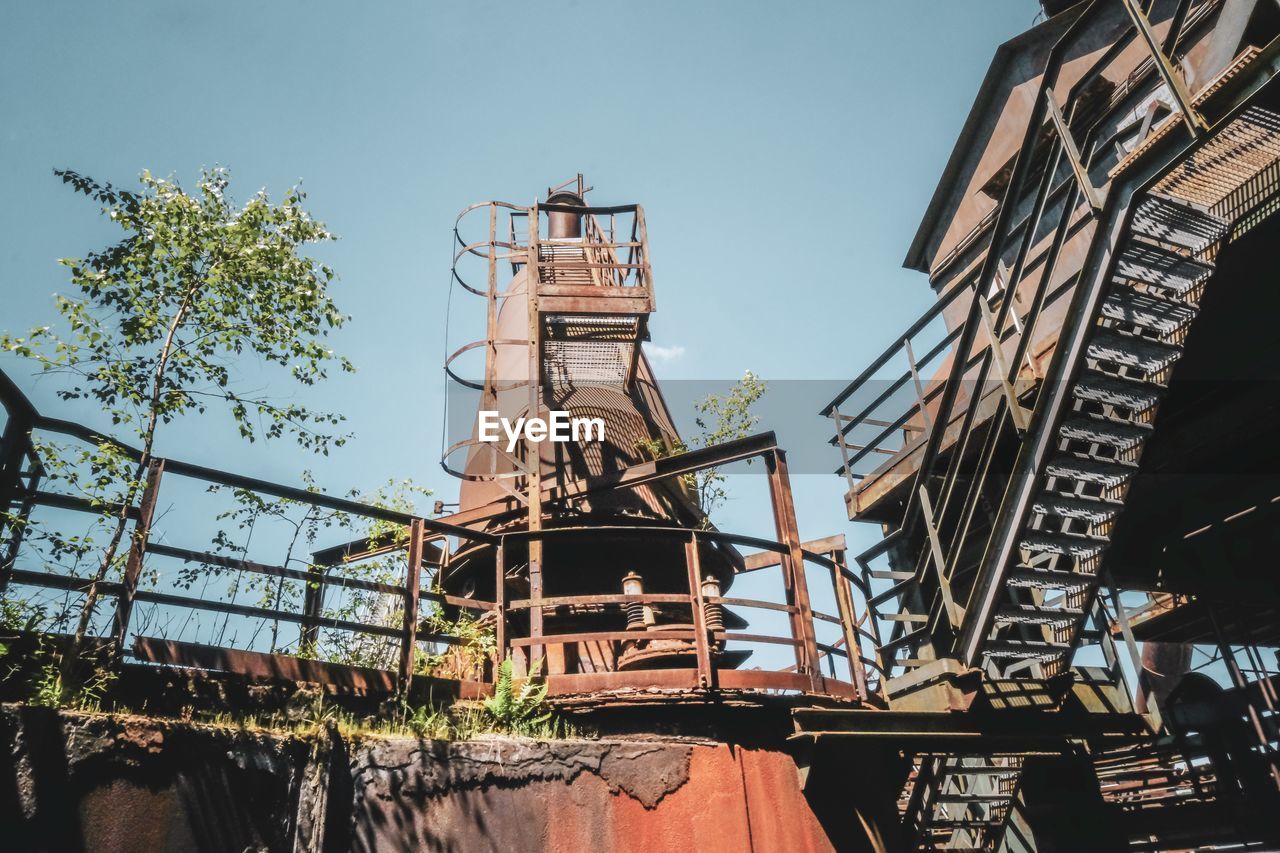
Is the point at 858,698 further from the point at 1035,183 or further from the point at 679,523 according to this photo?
the point at 1035,183

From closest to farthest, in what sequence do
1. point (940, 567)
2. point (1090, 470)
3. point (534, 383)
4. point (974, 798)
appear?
point (1090, 470)
point (940, 567)
point (974, 798)
point (534, 383)

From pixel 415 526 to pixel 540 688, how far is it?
167 cm

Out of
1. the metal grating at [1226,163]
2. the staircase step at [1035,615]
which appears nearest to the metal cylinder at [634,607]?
the staircase step at [1035,615]

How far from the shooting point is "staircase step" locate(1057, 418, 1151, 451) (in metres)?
5.59

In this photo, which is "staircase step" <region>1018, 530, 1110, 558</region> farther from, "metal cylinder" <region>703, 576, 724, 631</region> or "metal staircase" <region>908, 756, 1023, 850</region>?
"metal cylinder" <region>703, 576, 724, 631</region>

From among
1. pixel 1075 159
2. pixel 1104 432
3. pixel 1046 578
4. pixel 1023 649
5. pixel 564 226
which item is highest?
A: pixel 564 226

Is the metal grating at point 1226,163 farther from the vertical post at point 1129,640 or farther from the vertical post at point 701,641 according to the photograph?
the vertical post at point 701,641

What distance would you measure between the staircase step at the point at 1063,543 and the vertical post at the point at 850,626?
2.13m

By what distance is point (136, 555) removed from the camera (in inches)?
199

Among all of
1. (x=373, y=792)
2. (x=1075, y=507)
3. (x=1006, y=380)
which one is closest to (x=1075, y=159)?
(x=1006, y=380)

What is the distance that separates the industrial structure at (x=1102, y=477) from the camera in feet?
17.5

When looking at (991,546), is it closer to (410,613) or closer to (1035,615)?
(1035,615)

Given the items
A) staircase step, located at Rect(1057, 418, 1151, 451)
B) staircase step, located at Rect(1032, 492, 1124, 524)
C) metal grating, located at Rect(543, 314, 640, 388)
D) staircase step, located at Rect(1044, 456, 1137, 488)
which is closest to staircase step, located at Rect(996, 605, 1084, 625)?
staircase step, located at Rect(1032, 492, 1124, 524)

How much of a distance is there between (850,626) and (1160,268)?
3.95 m
